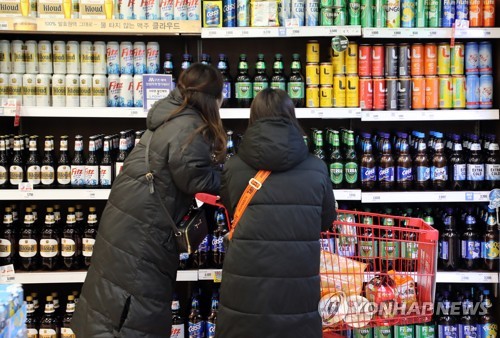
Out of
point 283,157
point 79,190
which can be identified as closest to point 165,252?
point 283,157

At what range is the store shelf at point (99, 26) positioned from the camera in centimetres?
401

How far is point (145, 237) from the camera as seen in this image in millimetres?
3051

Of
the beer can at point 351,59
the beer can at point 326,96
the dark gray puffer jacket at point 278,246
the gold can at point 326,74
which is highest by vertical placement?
the beer can at point 351,59

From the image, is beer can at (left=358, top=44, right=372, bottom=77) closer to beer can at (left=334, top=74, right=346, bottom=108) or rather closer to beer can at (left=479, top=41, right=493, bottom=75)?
beer can at (left=334, top=74, right=346, bottom=108)

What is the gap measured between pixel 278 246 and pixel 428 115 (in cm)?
178

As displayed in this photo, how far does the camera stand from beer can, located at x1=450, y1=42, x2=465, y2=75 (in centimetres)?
429

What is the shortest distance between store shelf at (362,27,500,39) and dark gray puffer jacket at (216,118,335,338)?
60.4 inches

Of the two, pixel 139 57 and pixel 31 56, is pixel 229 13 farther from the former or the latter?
pixel 31 56

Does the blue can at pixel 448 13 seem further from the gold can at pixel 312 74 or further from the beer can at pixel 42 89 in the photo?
the beer can at pixel 42 89

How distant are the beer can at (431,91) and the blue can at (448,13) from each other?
12.7 inches

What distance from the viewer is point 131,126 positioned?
15.5 feet

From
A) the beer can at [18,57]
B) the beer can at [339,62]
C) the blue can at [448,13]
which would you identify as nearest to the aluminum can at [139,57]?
the beer can at [18,57]

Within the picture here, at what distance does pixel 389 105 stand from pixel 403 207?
0.74 metres

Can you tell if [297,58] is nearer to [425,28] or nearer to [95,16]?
[425,28]
